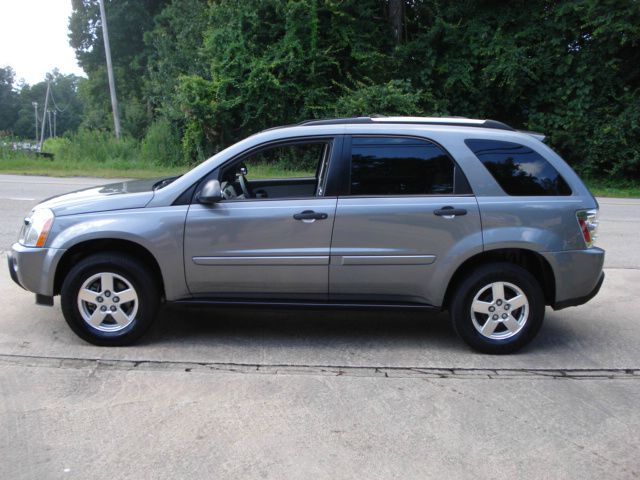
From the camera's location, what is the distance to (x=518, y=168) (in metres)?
4.68

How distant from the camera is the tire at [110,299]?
4.57 meters

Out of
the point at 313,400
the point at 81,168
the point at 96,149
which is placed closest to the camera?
the point at 313,400

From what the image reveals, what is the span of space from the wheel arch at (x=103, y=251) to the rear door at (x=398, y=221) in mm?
1378

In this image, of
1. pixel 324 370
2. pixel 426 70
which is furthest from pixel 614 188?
pixel 324 370

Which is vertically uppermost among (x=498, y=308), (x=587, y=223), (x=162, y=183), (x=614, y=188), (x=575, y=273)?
(x=162, y=183)

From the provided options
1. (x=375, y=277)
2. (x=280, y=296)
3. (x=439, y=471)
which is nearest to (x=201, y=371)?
(x=280, y=296)

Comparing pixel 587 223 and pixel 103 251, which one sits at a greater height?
pixel 587 223

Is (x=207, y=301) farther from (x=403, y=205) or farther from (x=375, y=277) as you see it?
(x=403, y=205)

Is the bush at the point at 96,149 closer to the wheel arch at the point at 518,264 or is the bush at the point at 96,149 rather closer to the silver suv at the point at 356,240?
the silver suv at the point at 356,240

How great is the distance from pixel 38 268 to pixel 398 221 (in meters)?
2.73

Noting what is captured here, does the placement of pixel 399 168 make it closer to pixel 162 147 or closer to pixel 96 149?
pixel 162 147

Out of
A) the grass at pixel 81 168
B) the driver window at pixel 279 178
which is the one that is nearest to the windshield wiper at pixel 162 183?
the driver window at pixel 279 178

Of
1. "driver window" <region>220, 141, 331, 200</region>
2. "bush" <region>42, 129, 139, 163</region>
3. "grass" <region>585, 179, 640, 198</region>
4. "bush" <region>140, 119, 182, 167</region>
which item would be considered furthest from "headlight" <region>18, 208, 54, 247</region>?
"bush" <region>42, 129, 139, 163</region>

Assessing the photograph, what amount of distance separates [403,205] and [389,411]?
61.9 inches
